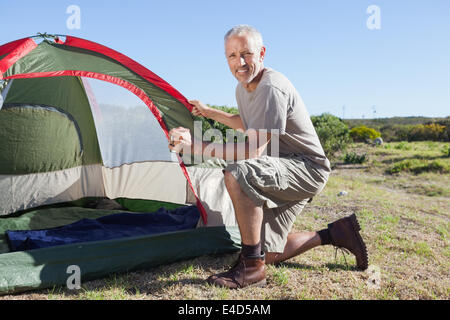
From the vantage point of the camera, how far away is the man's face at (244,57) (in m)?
2.15

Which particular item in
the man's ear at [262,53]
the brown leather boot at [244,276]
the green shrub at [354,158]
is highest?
the man's ear at [262,53]

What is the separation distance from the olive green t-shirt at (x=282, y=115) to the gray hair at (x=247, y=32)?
17 cm

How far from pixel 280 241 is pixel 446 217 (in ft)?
9.62

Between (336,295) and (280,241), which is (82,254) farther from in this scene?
(336,295)

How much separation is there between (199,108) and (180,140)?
0.68 meters

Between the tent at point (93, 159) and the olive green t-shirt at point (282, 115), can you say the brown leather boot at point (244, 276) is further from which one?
the olive green t-shirt at point (282, 115)

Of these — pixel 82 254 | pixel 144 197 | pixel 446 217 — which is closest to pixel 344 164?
pixel 446 217

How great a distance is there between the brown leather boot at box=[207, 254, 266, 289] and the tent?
0.43m

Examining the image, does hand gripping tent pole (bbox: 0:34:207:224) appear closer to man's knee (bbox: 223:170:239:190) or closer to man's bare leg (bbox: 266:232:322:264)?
man's bare leg (bbox: 266:232:322:264)

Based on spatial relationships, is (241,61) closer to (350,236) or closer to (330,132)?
(350,236)

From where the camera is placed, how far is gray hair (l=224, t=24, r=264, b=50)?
7.04 feet

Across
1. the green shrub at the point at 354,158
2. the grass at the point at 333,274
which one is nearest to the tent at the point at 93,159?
the grass at the point at 333,274

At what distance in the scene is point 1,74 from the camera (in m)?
2.28

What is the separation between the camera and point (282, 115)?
2.04 m
